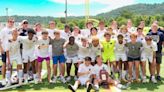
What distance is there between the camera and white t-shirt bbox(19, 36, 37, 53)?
10.9 metres

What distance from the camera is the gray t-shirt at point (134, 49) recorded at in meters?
11.0

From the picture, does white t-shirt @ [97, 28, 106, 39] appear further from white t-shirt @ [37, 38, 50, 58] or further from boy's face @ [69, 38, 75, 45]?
white t-shirt @ [37, 38, 50, 58]

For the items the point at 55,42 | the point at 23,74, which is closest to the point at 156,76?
the point at 55,42

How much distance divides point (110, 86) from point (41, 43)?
8.38 feet

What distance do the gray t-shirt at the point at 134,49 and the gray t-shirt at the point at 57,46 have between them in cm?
205

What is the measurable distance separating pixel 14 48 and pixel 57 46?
1319 millimetres

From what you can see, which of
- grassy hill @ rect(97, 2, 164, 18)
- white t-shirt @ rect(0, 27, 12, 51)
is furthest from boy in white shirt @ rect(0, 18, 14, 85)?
grassy hill @ rect(97, 2, 164, 18)

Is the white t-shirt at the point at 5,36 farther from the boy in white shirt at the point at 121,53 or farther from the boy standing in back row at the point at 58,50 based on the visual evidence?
the boy in white shirt at the point at 121,53

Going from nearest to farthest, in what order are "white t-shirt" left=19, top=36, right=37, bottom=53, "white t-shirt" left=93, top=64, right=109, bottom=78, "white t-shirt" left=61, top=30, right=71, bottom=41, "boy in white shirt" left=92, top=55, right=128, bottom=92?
1. "boy in white shirt" left=92, top=55, right=128, bottom=92
2. "white t-shirt" left=93, top=64, right=109, bottom=78
3. "white t-shirt" left=19, top=36, right=37, bottom=53
4. "white t-shirt" left=61, top=30, right=71, bottom=41

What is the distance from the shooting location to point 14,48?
10.7m

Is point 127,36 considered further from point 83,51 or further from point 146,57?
point 83,51

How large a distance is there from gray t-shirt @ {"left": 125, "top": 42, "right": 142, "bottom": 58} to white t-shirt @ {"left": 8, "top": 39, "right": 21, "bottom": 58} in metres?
3.34

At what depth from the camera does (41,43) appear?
36.3ft

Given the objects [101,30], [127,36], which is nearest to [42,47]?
[101,30]
